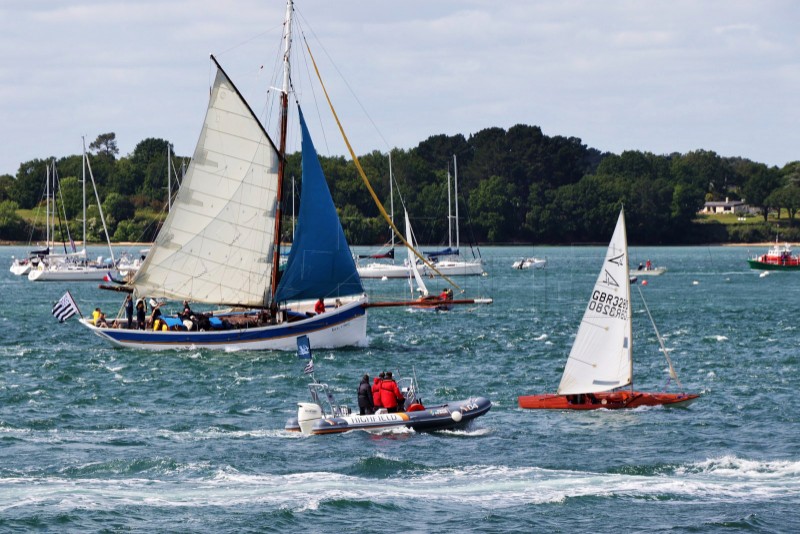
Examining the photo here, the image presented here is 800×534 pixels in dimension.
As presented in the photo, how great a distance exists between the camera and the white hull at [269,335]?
64375 mm

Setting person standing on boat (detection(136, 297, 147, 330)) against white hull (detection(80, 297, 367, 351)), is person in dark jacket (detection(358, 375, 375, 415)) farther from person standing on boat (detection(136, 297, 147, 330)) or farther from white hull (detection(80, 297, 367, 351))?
person standing on boat (detection(136, 297, 147, 330))

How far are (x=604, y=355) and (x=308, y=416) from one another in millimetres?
11122

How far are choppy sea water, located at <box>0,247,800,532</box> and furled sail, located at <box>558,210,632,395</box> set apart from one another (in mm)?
1436

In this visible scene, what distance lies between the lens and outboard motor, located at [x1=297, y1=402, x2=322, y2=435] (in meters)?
43.1

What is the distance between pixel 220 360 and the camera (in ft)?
206

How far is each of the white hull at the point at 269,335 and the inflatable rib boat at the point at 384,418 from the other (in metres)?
20.4

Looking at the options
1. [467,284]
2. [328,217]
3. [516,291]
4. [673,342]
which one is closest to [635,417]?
[328,217]

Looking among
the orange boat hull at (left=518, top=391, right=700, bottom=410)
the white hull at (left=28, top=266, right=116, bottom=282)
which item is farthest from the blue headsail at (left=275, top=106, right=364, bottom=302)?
the white hull at (left=28, top=266, right=116, bottom=282)

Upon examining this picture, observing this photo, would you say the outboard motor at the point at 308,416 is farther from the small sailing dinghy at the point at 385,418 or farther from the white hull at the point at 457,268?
the white hull at the point at 457,268

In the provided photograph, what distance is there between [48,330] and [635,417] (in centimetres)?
4514

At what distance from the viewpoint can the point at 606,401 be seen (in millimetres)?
48375

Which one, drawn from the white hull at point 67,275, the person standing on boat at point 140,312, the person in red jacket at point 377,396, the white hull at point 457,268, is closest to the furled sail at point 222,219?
the person standing on boat at point 140,312

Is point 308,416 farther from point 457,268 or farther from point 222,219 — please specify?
point 457,268

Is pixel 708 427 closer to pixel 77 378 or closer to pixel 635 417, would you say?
pixel 635 417
